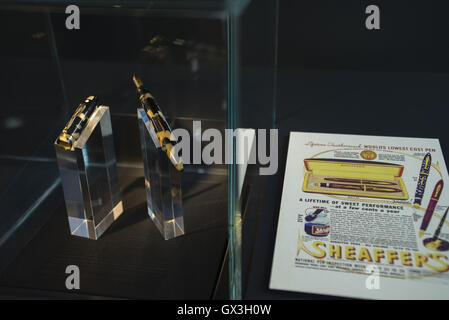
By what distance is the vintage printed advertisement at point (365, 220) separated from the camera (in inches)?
30.7

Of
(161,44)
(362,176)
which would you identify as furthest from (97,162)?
(362,176)

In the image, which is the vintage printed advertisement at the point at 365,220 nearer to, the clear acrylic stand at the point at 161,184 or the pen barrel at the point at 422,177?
the pen barrel at the point at 422,177

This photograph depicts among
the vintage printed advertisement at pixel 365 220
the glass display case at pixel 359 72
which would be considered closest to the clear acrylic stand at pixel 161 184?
the vintage printed advertisement at pixel 365 220

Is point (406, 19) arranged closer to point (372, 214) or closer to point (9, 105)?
point (372, 214)

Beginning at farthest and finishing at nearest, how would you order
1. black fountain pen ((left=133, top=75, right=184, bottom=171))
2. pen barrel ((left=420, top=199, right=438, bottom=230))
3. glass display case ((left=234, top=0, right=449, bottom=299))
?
glass display case ((left=234, top=0, right=449, bottom=299)), pen barrel ((left=420, top=199, right=438, bottom=230)), black fountain pen ((left=133, top=75, right=184, bottom=171))

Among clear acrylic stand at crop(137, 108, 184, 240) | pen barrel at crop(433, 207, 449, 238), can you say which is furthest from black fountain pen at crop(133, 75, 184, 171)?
pen barrel at crop(433, 207, 449, 238)

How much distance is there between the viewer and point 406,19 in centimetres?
142

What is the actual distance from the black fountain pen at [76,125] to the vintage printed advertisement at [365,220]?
0.38 meters

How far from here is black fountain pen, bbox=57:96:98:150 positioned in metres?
0.80

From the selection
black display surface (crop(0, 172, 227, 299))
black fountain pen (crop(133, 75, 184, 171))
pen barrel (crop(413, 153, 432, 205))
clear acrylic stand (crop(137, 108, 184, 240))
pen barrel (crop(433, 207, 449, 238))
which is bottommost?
black display surface (crop(0, 172, 227, 299))

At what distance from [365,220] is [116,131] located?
1.69 ft

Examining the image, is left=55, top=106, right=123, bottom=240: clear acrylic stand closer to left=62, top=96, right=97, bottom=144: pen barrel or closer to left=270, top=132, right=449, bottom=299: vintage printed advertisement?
left=62, top=96, right=97, bottom=144: pen barrel

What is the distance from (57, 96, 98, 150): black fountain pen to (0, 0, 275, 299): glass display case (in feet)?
0.39

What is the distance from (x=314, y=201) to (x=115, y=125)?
42 centimetres
